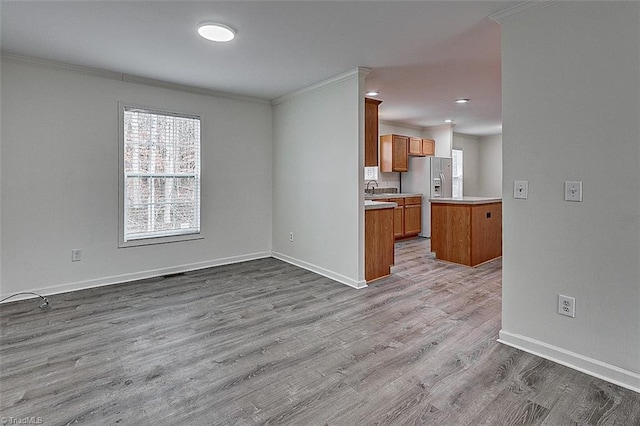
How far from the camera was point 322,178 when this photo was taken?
14.3 ft

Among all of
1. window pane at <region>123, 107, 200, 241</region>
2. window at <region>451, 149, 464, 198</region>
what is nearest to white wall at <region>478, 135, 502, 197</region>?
window at <region>451, 149, 464, 198</region>

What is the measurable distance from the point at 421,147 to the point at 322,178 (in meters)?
3.91

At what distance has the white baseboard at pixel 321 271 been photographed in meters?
3.89

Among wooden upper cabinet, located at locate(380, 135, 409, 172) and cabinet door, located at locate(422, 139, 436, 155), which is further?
cabinet door, located at locate(422, 139, 436, 155)

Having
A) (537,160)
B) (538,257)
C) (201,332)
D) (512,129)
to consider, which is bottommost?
(201,332)

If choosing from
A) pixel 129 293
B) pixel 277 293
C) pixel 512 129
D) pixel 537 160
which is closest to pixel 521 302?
pixel 537 160

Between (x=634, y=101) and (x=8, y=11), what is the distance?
4148mm

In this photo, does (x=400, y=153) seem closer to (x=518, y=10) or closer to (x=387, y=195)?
(x=387, y=195)

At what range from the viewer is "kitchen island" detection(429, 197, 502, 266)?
4750mm

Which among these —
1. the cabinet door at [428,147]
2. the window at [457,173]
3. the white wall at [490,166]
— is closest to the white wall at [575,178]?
the cabinet door at [428,147]

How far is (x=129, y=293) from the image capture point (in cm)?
370

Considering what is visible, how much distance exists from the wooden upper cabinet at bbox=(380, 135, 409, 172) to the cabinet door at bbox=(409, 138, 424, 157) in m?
0.11

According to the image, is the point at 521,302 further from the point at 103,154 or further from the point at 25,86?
the point at 25,86

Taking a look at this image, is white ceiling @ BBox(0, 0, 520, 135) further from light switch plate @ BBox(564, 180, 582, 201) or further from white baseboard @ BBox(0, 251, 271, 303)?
white baseboard @ BBox(0, 251, 271, 303)
